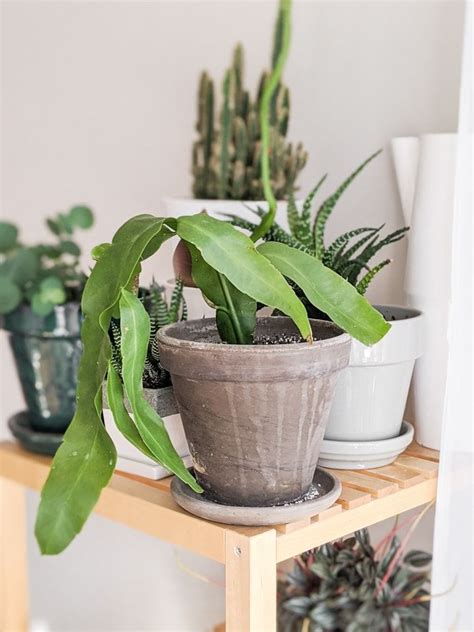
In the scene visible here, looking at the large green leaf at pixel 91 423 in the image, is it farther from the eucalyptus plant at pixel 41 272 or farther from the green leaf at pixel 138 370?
the eucalyptus plant at pixel 41 272

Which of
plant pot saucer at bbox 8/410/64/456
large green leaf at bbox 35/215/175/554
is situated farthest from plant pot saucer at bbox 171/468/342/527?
plant pot saucer at bbox 8/410/64/456

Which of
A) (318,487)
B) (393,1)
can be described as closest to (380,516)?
(318,487)

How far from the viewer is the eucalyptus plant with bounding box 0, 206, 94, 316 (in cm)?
114

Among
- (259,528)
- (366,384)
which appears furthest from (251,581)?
(366,384)

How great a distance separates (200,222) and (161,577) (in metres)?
1.02

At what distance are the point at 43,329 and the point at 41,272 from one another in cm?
9

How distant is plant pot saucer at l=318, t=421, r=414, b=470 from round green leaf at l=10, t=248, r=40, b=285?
0.49m

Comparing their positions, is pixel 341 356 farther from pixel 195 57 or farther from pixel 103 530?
pixel 103 530

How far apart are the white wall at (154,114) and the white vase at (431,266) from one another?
0.14 metres

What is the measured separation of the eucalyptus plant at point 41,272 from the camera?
114 cm

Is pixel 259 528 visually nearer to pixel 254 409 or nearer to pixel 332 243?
pixel 254 409

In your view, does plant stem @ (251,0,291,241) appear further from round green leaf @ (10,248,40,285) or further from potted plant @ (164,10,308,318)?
round green leaf @ (10,248,40,285)

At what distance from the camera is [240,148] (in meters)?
1.19

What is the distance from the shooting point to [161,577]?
159 cm
